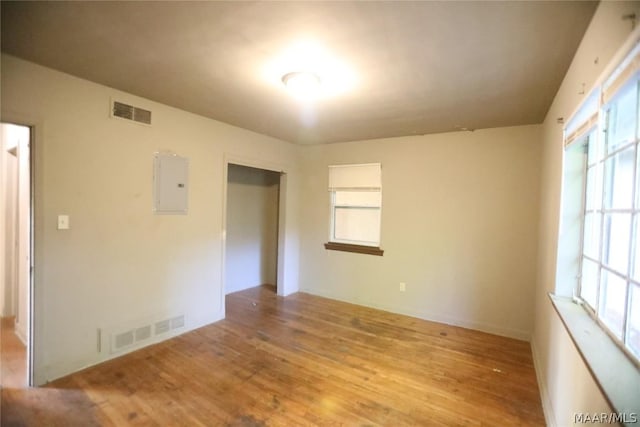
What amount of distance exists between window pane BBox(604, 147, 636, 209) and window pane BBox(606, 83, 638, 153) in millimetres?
62

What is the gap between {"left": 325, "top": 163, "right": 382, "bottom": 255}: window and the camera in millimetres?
4531

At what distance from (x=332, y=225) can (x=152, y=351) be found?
2.98 metres

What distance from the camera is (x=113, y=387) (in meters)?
2.37

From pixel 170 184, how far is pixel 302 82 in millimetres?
1844

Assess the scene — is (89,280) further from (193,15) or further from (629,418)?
(629,418)

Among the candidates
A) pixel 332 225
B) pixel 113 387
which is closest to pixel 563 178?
pixel 332 225

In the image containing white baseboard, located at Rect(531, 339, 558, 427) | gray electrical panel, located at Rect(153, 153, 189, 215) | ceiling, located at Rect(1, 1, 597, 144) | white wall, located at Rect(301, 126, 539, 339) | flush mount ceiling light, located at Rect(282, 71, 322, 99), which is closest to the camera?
ceiling, located at Rect(1, 1, 597, 144)

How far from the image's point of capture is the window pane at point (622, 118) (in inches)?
50.3

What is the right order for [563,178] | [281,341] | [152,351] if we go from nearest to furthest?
[563,178] → [152,351] → [281,341]

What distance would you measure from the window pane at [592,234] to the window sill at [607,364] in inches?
15.5

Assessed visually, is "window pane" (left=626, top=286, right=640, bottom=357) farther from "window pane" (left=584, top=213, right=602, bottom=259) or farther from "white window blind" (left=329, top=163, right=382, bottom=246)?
"white window blind" (left=329, top=163, right=382, bottom=246)

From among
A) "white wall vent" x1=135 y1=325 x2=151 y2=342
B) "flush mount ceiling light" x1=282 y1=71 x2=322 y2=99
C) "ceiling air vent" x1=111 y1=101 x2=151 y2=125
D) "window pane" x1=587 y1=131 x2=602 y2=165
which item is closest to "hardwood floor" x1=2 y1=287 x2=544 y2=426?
"white wall vent" x1=135 y1=325 x2=151 y2=342

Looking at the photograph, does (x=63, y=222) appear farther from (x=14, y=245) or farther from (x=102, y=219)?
(x=14, y=245)

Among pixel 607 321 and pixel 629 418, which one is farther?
pixel 607 321
